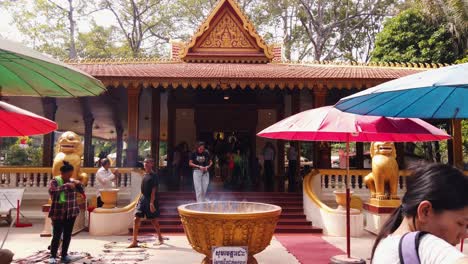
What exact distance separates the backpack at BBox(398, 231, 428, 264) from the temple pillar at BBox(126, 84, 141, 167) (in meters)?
9.26

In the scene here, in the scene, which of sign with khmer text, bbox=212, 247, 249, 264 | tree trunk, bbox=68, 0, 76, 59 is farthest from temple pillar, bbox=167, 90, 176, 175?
tree trunk, bbox=68, 0, 76, 59

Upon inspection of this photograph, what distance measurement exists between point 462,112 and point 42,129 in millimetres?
3788

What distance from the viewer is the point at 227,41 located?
567 inches

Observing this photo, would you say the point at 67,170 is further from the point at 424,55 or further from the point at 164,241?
the point at 424,55

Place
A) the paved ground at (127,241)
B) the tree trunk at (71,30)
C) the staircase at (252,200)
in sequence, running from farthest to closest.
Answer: the tree trunk at (71,30)
the staircase at (252,200)
the paved ground at (127,241)

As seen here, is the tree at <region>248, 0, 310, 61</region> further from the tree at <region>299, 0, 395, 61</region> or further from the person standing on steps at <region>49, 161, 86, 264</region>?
the person standing on steps at <region>49, 161, 86, 264</region>

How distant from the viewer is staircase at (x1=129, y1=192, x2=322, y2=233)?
8.67 m

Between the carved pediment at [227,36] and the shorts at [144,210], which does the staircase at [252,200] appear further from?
the carved pediment at [227,36]

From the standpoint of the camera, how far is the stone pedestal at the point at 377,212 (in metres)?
8.43

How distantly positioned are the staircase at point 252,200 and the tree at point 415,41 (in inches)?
530

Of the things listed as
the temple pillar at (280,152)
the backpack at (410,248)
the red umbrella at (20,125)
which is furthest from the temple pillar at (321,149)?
the backpack at (410,248)

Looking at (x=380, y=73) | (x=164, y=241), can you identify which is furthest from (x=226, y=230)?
(x=380, y=73)

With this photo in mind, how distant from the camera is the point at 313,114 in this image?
17.7 feet

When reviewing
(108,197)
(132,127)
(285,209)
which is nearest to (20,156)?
(132,127)
